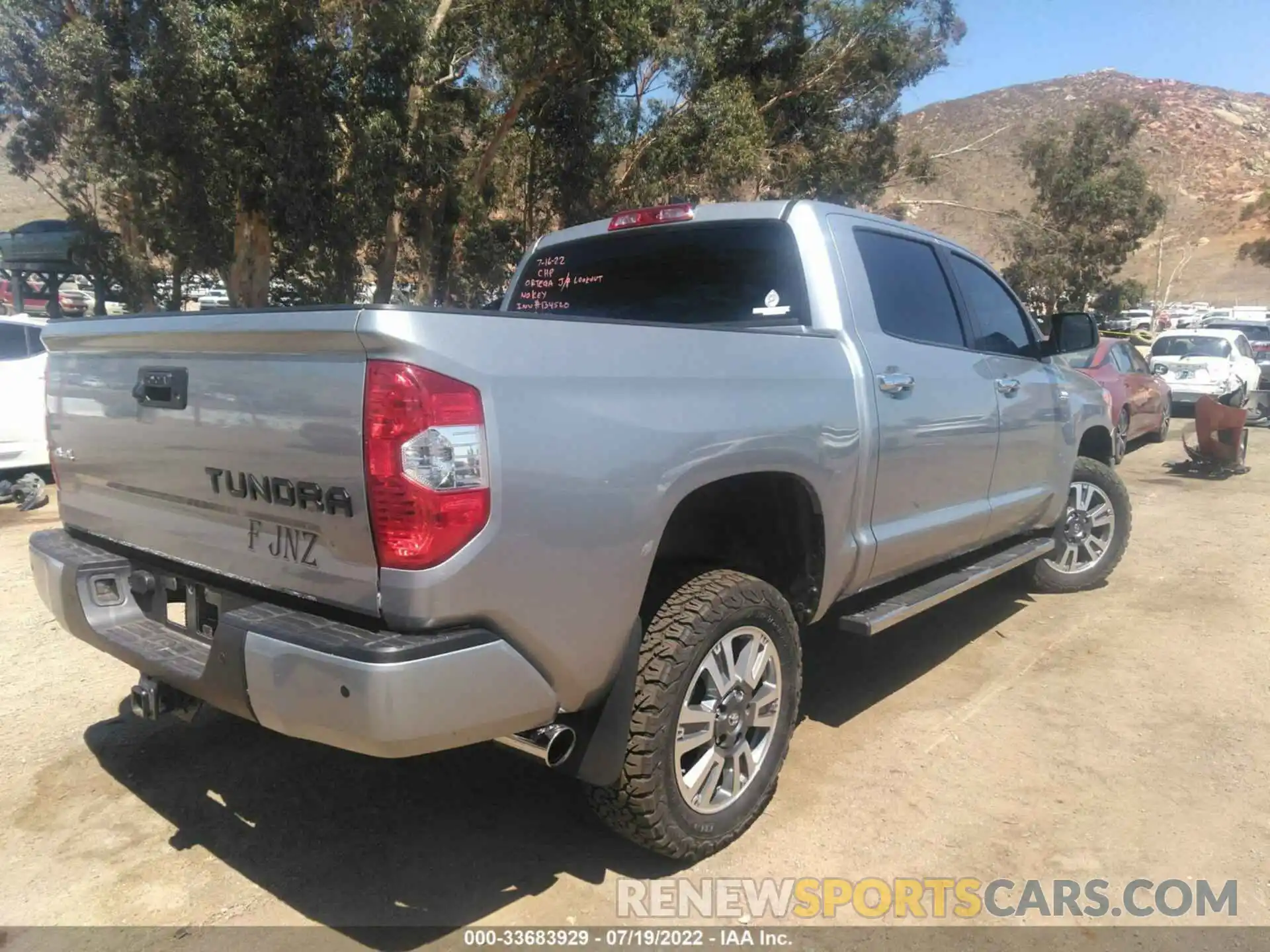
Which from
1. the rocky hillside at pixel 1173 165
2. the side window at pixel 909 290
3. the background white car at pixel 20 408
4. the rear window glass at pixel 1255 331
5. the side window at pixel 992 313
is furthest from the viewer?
the rocky hillside at pixel 1173 165

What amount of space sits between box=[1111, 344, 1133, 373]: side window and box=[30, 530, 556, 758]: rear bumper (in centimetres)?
1191

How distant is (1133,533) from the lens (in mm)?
7914

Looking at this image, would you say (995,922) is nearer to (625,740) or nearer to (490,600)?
(625,740)

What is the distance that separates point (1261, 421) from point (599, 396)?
17.7m

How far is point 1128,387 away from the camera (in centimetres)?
1227

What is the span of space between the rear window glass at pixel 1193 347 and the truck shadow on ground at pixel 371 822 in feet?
50.6

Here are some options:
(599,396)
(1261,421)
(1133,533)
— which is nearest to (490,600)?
(599,396)

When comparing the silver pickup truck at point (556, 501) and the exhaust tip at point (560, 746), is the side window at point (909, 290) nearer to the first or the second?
the silver pickup truck at point (556, 501)

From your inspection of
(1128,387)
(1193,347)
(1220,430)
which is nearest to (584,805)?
(1220,430)

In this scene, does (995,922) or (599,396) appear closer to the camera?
(599,396)

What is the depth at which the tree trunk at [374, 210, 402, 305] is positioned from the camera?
14.8 m

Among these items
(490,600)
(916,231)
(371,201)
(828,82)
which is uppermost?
(828,82)

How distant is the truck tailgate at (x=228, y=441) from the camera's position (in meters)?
2.29

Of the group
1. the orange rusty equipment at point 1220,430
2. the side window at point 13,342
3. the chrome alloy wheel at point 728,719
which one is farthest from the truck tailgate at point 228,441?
the orange rusty equipment at point 1220,430
